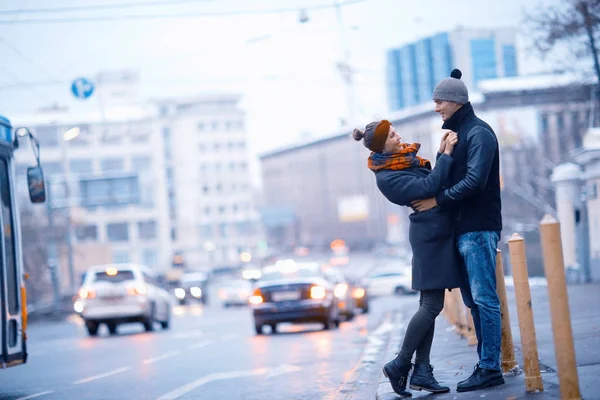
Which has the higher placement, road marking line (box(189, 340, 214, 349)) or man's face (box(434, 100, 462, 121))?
man's face (box(434, 100, 462, 121))

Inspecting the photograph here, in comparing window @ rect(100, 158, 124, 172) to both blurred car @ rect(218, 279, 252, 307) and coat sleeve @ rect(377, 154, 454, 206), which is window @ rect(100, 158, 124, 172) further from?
coat sleeve @ rect(377, 154, 454, 206)

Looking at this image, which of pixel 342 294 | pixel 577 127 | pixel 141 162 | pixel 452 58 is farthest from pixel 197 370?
pixel 141 162

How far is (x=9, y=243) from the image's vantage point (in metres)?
12.6

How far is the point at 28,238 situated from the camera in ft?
236

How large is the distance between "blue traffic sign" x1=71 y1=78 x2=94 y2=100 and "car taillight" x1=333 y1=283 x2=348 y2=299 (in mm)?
17108

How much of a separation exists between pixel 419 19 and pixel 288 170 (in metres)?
126

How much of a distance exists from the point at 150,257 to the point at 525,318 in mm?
119063

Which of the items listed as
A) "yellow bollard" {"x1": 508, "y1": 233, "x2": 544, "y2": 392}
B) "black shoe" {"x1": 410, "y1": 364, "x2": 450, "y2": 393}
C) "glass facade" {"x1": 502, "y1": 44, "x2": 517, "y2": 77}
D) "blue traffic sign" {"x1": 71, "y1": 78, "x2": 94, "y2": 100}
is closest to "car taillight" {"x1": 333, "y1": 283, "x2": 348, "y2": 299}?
"glass facade" {"x1": 502, "y1": 44, "x2": 517, "y2": 77}

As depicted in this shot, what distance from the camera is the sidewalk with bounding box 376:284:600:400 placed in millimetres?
7082

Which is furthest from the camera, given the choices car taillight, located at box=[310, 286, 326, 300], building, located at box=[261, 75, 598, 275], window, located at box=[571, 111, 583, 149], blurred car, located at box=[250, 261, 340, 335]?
building, located at box=[261, 75, 598, 275]

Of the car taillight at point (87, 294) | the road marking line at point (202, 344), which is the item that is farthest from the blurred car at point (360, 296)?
the road marking line at point (202, 344)

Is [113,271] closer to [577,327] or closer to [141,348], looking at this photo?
[141,348]

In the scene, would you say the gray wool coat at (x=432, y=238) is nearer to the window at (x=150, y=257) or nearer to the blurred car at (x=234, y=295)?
the blurred car at (x=234, y=295)

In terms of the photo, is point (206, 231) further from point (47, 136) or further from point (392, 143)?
point (392, 143)
